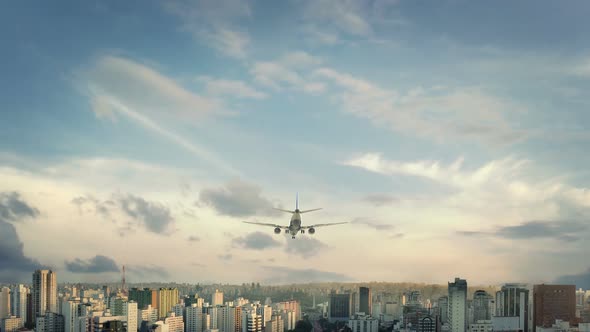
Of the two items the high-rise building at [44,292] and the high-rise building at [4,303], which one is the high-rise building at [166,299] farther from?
the high-rise building at [4,303]

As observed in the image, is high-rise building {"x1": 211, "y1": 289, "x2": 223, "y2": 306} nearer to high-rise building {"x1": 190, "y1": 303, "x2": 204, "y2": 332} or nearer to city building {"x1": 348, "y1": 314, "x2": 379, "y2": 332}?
high-rise building {"x1": 190, "y1": 303, "x2": 204, "y2": 332}

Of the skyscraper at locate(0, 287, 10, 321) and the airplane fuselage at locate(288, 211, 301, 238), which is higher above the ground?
the airplane fuselage at locate(288, 211, 301, 238)

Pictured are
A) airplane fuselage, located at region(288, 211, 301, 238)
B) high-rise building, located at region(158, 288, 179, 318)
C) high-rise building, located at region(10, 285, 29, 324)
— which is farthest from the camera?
high-rise building, located at region(158, 288, 179, 318)

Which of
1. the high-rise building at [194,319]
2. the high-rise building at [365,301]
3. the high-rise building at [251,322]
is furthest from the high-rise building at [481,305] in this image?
the high-rise building at [194,319]

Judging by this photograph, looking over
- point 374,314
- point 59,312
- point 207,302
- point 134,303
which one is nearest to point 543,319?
point 374,314

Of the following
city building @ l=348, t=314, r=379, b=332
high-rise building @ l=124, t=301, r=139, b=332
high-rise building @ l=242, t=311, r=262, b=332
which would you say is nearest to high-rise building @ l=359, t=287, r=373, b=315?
city building @ l=348, t=314, r=379, b=332
